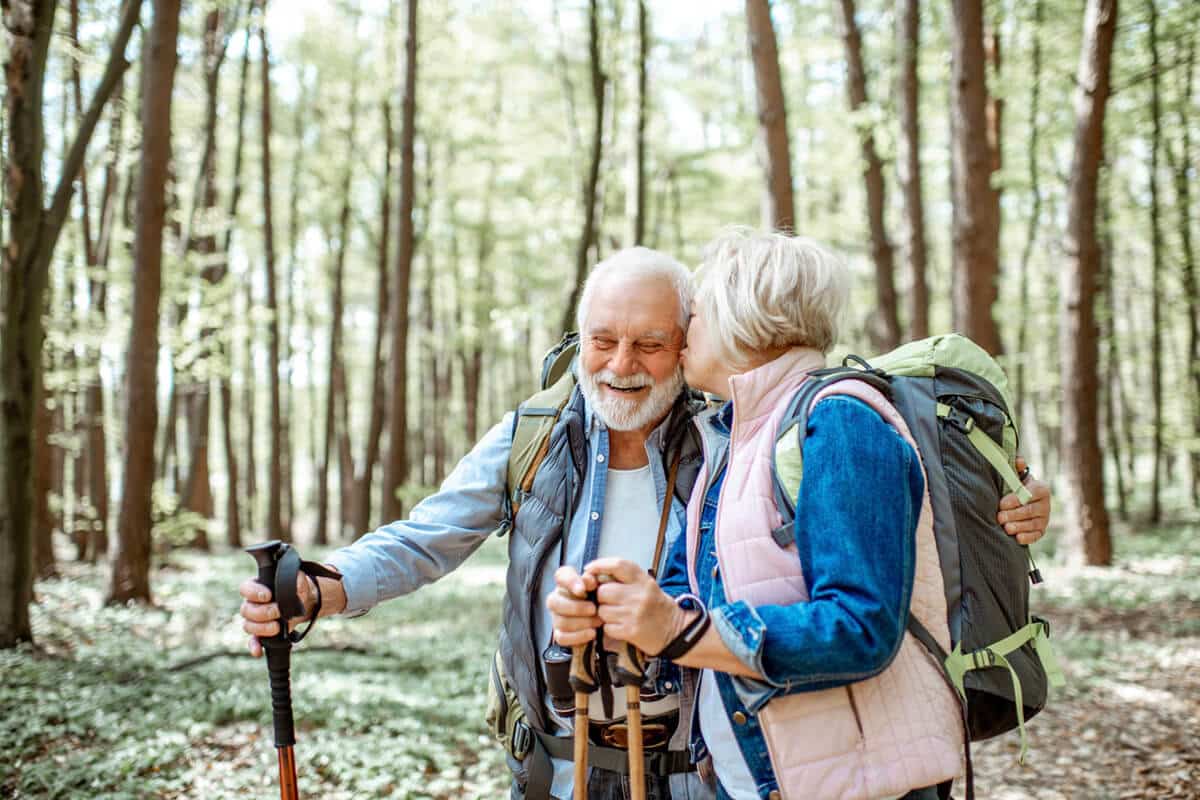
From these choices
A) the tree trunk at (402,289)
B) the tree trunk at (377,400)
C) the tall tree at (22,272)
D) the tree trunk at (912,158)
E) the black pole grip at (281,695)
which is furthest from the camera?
the tree trunk at (377,400)

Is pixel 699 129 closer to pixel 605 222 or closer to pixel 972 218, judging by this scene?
pixel 605 222

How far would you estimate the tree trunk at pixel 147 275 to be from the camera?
8.73 m

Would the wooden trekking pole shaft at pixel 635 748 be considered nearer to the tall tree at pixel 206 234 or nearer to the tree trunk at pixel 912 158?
the tree trunk at pixel 912 158

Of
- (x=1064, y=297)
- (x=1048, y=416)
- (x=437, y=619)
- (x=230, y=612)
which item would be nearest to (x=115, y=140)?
(x=230, y=612)

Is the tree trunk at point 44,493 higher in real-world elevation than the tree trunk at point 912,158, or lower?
lower

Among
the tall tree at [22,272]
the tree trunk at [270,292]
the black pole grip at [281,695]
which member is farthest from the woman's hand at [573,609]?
the tree trunk at [270,292]

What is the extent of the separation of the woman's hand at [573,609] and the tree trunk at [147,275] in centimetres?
847

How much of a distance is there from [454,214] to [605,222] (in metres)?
4.21

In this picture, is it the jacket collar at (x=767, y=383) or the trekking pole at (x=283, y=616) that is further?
Result: the trekking pole at (x=283, y=616)

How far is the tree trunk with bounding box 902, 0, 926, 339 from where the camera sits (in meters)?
10.8

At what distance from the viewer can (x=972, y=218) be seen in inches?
355

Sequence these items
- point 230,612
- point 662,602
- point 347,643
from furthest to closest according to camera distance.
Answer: point 230,612, point 347,643, point 662,602

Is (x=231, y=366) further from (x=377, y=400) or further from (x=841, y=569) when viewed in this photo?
(x=841, y=569)

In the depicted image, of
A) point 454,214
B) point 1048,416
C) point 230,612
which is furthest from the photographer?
point 1048,416
